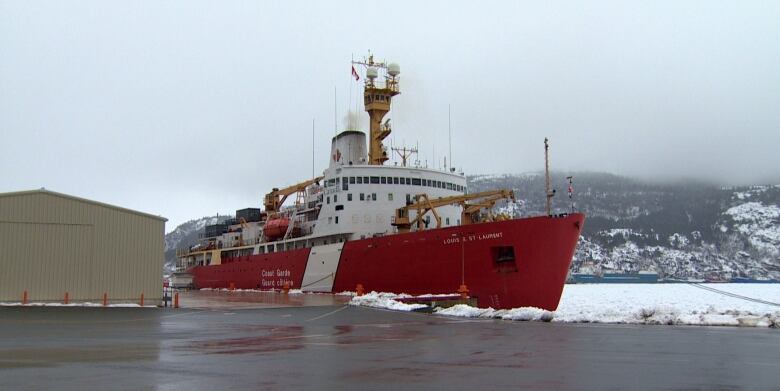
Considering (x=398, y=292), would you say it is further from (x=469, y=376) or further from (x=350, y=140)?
(x=469, y=376)

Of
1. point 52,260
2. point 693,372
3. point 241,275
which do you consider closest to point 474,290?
point 52,260

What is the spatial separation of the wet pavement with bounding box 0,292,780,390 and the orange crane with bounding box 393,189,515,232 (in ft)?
48.0

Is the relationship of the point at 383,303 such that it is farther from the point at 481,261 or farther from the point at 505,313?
the point at 505,313

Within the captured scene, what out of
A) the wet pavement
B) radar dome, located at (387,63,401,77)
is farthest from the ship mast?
the wet pavement

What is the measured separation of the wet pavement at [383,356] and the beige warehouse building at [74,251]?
7749 millimetres

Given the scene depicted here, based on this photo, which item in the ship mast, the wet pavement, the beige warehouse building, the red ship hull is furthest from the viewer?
the ship mast

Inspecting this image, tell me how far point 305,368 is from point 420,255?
22.4m

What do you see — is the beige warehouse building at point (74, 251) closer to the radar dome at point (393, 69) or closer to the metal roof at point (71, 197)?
the metal roof at point (71, 197)

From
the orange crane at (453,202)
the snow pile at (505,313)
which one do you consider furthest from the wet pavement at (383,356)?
the orange crane at (453,202)

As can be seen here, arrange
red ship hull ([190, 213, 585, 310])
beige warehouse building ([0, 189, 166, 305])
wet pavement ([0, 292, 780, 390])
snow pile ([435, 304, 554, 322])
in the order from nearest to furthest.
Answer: wet pavement ([0, 292, 780, 390])
snow pile ([435, 304, 554, 322])
beige warehouse building ([0, 189, 166, 305])
red ship hull ([190, 213, 585, 310])

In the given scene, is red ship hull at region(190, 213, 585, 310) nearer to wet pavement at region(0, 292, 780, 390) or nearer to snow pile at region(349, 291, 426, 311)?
snow pile at region(349, 291, 426, 311)

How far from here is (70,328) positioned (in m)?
15.8

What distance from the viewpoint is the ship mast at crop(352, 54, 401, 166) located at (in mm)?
42469

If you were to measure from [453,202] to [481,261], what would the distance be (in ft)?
19.8
